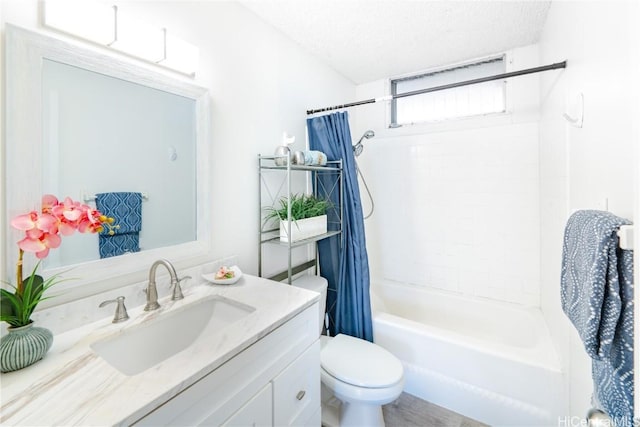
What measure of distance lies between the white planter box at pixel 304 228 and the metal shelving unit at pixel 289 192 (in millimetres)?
30

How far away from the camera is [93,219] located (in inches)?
33.5

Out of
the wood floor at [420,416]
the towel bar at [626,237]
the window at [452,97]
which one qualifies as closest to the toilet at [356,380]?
the wood floor at [420,416]

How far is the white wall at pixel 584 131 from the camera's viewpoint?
2.43ft

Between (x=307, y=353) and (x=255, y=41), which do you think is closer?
(x=307, y=353)

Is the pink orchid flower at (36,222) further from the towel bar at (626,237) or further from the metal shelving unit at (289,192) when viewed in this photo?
the towel bar at (626,237)

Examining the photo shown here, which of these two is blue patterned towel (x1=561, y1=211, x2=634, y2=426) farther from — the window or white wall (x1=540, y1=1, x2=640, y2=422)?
the window

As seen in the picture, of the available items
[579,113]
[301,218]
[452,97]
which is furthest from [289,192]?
[452,97]

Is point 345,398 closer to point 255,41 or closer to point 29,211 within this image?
point 29,211

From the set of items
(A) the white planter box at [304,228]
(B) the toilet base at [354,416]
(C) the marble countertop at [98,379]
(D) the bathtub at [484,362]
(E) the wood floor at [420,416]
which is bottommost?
(E) the wood floor at [420,416]

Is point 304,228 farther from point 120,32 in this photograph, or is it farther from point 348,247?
point 120,32

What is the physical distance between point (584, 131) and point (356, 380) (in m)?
1.48

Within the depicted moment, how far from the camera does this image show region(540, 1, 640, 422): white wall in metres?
0.74

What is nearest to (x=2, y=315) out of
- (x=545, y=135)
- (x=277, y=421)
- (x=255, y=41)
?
(x=277, y=421)

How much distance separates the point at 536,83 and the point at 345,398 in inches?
98.8
